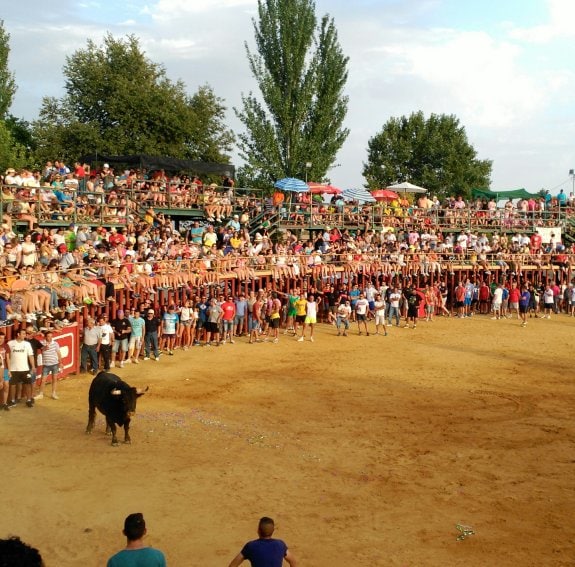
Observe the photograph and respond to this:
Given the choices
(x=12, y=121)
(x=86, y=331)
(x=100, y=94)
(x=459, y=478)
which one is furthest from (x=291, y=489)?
(x=12, y=121)

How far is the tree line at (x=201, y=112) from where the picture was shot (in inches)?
1805

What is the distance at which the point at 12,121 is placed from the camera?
173 feet

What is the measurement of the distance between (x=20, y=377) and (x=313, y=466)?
6.92 metres

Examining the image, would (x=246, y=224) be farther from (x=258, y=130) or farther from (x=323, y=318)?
(x=258, y=130)

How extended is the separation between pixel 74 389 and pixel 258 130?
98.9ft

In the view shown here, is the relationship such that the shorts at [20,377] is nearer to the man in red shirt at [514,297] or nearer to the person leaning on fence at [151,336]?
the person leaning on fence at [151,336]

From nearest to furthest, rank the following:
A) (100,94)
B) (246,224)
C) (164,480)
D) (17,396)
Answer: (164,480) < (17,396) < (246,224) < (100,94)

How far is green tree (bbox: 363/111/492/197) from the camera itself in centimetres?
7194

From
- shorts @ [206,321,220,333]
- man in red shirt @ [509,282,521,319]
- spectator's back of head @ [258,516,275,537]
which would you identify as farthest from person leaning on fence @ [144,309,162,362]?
man in red shirt @ [509,282,521,319]

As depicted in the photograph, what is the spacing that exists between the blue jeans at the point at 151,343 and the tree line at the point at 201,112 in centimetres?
2181

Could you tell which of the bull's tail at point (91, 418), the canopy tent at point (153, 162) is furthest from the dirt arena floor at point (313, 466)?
the canopy tent at point (153, 162)

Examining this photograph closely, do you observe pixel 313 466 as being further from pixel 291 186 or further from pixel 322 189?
pixel 322 189

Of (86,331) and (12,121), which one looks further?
(12,121)

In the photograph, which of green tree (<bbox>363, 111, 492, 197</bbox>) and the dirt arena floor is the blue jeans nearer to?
the dirt arena floor
